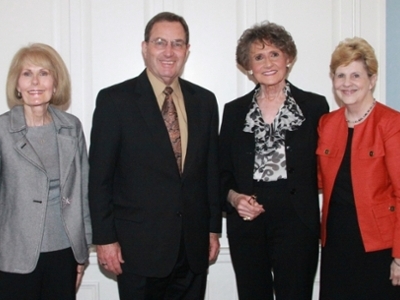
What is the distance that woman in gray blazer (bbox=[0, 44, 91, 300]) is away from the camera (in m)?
1.96

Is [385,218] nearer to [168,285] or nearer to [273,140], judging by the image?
[273,140]

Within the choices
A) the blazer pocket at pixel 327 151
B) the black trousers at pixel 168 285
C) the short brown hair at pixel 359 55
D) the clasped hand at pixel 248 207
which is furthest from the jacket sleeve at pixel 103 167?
the short brown hair at pixel 359 55

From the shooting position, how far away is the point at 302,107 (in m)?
2.36

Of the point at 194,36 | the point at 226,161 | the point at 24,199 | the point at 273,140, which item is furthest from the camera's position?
the point at 194,36

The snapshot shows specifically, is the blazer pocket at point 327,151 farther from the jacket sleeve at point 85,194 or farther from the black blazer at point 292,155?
the jacket sleeve at point 85,194

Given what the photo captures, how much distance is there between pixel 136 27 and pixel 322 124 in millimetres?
1246

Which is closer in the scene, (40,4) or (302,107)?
(302,107)

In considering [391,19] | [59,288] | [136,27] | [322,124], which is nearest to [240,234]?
[322,124]

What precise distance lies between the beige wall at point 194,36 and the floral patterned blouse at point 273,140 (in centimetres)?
69

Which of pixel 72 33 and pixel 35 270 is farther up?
pixel 72 33

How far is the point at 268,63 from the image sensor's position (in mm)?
2352

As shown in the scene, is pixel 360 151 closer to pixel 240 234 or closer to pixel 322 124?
pixel 322 124

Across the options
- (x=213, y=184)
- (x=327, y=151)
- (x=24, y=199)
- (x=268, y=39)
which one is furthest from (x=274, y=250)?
(x=24, y=199)

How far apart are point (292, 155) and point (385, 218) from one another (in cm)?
48
